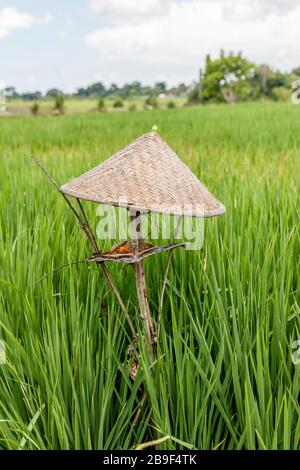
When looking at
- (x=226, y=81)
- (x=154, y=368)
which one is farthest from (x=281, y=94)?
(x=154, y=368)

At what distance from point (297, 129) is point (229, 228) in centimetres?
473

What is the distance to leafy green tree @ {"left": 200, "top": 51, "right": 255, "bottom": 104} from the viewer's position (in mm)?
42594

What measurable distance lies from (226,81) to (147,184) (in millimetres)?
43802

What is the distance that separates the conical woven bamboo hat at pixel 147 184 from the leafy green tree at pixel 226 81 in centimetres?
4304

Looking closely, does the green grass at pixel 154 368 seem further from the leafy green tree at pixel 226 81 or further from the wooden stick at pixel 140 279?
the leafy green tree at pixel 226 81

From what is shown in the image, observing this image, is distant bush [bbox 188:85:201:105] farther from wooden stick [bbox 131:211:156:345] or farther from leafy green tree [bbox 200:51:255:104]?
wooden stick [bbox 131:211:156:345]

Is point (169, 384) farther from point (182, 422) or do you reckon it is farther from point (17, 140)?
point (17, 140)

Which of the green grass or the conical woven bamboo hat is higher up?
the conical woven bamboo hat

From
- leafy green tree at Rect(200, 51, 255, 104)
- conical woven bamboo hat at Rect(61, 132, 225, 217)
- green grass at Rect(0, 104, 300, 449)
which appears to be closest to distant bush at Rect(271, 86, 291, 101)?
leafy green tree at Rect(200, 51, 255, 104)

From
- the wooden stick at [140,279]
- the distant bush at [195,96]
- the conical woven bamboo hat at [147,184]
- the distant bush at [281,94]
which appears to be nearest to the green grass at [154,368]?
the wooden stick at [140,279]

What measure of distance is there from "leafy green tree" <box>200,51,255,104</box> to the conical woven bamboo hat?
43041 millimetres

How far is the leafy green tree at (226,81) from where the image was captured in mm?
42594

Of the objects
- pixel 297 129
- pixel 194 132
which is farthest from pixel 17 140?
pixel 297 129

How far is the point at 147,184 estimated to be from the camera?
79 centimetres
